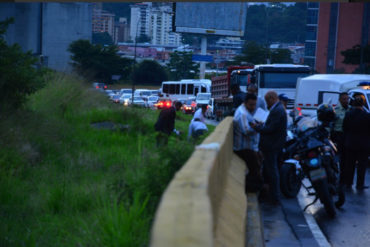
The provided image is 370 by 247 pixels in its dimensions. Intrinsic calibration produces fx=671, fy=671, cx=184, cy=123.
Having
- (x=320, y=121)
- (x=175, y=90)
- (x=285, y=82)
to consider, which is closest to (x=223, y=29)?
(x=175, y=90)

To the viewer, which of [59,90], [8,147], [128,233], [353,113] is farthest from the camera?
[59,90]

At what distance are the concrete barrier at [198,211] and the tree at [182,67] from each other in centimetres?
11115

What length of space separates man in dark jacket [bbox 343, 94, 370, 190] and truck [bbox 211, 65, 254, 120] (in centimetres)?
2622

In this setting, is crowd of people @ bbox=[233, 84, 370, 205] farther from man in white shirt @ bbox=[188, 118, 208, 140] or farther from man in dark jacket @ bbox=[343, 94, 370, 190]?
man in white shirt @ bbox=[188, 118, 208, 140]

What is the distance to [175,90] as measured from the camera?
7006cm

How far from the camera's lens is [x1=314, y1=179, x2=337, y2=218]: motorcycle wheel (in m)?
9.44

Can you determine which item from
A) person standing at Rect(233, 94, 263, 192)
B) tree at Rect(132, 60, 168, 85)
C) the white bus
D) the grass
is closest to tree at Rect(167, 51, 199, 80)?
tree at Rect(132, 60, 168, 85)

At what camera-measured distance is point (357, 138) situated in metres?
12.4

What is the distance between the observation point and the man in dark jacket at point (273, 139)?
1018 centimetres

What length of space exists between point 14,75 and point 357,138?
7.28 m

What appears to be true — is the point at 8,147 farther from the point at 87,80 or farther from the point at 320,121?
the point at 87,80

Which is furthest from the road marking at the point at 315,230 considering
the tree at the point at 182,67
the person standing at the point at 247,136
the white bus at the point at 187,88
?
the tree at the point at 182,67

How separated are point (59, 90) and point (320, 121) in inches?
464

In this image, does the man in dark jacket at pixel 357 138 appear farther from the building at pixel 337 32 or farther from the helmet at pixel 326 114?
the building at pixel 337 32
